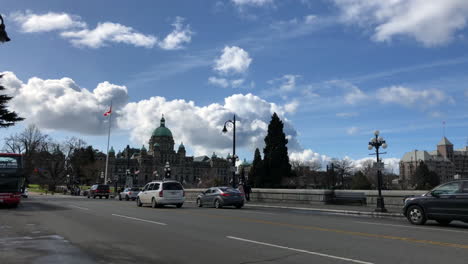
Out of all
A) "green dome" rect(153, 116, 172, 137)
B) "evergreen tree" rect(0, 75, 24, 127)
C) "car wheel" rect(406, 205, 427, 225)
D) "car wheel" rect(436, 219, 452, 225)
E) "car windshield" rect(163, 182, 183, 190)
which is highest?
"green dome" rect(153, 116, 172, 137)

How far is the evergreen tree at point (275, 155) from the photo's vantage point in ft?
181

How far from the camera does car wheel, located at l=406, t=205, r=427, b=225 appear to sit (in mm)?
13875

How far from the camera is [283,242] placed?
9383mm

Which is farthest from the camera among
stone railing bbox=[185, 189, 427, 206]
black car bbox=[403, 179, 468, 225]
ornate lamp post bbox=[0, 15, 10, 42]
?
stone railing bbox=[185, 189, 427, 206]

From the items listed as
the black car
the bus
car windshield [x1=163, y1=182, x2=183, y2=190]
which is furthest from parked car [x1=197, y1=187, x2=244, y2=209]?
the bus

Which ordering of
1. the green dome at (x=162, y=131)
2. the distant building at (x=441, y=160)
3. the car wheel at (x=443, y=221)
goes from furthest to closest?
the green dome at (x=162, y=131)
the distant building at (x=441, y=160)
the car wheel at (x=443, y=221)

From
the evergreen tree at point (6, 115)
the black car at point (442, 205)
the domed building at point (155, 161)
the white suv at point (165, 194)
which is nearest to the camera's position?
the black car at point (442, 205)

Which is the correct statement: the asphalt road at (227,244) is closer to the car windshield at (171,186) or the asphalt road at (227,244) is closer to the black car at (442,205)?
the black car at (442,205)

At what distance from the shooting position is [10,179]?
23.2 metres

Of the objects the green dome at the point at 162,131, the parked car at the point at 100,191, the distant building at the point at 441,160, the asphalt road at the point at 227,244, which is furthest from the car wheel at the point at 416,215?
the green dome at the point at 162,131

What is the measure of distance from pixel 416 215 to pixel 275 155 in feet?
136

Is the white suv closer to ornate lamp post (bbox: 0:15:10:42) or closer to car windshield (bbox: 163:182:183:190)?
car windshield (bbox: 163:182:183:190)

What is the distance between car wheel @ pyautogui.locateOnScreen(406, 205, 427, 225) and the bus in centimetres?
2212

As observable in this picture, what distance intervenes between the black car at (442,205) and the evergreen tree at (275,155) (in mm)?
40518
